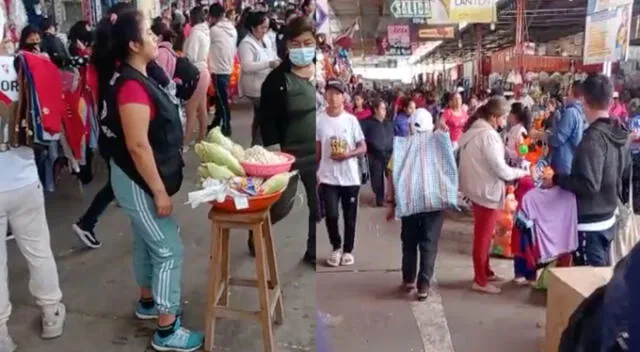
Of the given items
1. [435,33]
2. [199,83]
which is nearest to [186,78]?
[199,83]

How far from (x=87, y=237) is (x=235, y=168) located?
4.89 feet

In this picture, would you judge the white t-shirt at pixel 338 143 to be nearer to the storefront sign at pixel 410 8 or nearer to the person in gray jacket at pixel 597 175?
the storefront sign at pixel 410 8

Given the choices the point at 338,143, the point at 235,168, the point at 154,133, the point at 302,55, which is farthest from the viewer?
the point at 154,133

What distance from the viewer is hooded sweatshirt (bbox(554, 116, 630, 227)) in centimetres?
206

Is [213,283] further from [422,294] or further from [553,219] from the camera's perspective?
[553,219]

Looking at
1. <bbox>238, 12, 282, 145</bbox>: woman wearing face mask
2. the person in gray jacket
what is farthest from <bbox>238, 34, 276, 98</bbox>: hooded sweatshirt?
the person in gray jacket

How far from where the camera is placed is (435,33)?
210 centimetres

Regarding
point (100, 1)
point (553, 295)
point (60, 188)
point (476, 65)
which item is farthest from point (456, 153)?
point (100, 1)

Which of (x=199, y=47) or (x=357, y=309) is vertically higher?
(x=199, y=47)

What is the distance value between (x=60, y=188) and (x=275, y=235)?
1847 millimetres

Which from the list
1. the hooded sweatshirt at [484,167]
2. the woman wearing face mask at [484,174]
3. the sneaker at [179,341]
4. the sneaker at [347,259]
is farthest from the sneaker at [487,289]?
the sneaker at [179,341]

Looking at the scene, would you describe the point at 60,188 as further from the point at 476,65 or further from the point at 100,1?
the point at 476,65

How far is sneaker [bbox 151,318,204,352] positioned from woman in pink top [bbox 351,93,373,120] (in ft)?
3.34

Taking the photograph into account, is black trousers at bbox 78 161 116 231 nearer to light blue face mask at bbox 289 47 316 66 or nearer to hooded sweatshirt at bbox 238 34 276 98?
hooded sweatshirt at bbox 238 34 276 98
